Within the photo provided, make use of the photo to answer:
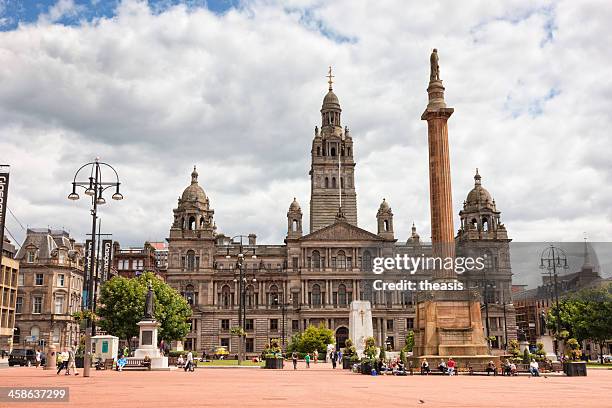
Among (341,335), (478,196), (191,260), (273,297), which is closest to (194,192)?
(191,260)

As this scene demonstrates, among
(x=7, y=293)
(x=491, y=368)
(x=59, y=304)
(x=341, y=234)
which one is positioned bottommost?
(x=491, y=368)

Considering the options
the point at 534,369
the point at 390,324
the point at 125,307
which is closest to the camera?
the point at 534,369

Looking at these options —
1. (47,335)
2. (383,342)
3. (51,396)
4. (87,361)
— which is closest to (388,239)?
(383,342)

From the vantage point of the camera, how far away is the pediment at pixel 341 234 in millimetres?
103750

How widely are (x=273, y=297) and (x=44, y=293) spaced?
1380 inches

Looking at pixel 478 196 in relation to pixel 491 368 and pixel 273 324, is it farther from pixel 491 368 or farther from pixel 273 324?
pixel 491 368

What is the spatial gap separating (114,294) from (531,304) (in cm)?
8916

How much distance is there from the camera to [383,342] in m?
101

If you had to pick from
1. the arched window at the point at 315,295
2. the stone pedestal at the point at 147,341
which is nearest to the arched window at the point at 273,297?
the arched window at the point at 315,295

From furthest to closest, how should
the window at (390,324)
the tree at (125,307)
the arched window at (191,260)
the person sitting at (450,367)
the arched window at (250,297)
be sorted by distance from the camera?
the arched window at (250,297) → the arched window at (191,260) → the window at (390,324) → the tree at (125,307) → the person sitting at (450,367)

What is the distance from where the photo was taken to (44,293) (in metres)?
87.9

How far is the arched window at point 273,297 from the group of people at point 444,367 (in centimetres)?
6778

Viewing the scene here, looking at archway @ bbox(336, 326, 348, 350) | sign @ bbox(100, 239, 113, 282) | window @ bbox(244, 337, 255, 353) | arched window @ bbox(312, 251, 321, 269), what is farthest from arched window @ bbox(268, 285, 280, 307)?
sign @ bbox(100, 239, 113, 282)

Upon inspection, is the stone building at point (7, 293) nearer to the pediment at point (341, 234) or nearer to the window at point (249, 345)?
the window at point (249, 345)
